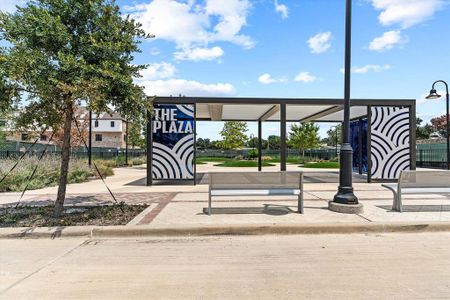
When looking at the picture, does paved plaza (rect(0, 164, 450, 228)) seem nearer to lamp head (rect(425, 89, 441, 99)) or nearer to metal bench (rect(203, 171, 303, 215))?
metal bench (rect(203, 171, 303, 215))

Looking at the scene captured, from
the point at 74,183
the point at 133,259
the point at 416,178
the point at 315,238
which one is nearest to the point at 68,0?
the point at 133,259

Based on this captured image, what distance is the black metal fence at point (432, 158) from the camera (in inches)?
1099

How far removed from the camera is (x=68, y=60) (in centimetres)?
617

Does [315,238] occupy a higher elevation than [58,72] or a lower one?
lower

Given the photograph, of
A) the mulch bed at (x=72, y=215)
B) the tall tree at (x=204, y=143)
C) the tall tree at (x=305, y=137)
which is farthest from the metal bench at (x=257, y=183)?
the tall tree at (x=204, y=143)

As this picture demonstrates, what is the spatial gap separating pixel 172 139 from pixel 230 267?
923 centimetres

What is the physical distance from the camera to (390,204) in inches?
346

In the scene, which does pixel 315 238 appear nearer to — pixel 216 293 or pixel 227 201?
pixel 216 293

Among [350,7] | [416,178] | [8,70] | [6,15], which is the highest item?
[350,7]

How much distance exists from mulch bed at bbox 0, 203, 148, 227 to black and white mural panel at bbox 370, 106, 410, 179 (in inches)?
405

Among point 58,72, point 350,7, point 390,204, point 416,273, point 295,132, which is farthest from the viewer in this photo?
point 295,132

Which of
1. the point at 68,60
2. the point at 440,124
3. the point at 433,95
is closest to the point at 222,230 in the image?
the point at 68,60

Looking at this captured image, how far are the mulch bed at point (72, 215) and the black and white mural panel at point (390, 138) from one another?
33.8ft

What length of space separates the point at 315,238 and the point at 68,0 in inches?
260
